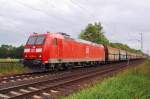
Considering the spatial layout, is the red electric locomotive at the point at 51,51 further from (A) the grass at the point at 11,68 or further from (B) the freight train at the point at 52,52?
(A) the grass at the point at 11,68

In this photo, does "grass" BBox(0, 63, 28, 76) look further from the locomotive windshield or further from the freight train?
the locomotive windshield

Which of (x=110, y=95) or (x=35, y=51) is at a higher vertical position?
(x=35, y=51)

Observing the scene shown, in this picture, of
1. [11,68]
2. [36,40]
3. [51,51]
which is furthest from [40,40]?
[11,68]

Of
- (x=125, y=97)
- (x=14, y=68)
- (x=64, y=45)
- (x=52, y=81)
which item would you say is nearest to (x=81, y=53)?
(x=64, y=45)

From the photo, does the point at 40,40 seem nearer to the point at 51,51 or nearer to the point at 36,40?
the point at 36,40

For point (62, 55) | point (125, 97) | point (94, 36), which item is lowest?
point (125, 97)

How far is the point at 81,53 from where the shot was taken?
3297cm

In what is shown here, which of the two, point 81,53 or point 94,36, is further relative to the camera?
point 94,36

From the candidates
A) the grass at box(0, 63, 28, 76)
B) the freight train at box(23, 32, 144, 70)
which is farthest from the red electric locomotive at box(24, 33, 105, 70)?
the grass at box(0, 63, 28, 76)

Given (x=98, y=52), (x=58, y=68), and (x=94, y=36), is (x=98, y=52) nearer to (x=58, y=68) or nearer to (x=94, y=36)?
(x=58, y=68)

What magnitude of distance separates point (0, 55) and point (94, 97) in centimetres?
5999

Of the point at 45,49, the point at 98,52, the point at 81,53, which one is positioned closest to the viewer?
the point at 45,49

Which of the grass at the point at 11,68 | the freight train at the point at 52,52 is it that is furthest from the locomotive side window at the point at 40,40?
the grass at the point at 11,68

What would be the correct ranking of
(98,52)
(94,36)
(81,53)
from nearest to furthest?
(81,53)
(98,52)
(94,36)
